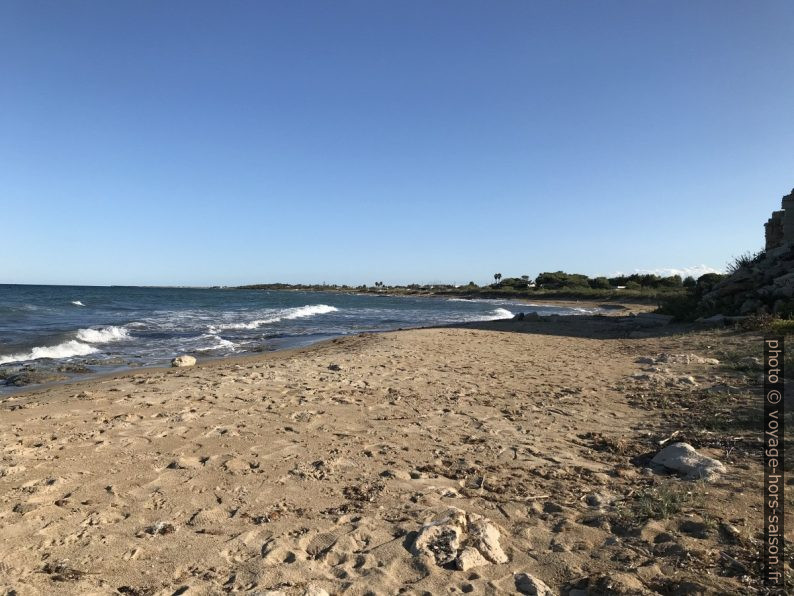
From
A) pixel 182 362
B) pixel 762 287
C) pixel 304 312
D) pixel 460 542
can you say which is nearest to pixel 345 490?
pixel 460 542

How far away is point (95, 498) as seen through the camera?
3906 millimetres

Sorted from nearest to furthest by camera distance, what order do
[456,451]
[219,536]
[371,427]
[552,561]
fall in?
1. [552,561]
2. [219,536]
3. [456,451]
4. [371,427]

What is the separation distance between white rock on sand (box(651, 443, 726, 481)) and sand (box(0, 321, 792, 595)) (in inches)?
5.8

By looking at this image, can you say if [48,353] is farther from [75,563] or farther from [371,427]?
[75,563]

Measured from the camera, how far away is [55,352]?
13891mm

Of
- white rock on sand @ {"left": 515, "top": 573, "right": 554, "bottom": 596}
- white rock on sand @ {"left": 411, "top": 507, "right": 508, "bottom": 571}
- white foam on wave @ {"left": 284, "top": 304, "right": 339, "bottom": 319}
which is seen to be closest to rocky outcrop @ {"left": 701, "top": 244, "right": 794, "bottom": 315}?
white rock on sand @ {"left": 411, "top": 507, "right": 508, "bottom": 571}

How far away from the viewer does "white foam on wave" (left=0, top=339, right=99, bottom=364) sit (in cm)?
1296

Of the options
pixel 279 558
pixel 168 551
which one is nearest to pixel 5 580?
pixel 168 551

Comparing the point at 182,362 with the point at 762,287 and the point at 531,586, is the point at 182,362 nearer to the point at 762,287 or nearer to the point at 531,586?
the point at 531,586

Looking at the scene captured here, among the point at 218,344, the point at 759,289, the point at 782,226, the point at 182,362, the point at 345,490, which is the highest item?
the point at 782,226

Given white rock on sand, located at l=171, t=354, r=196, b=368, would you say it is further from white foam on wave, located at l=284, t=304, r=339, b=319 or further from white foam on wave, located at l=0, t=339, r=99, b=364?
white foam on wave, located at l=284, t=304, r=339, b=319

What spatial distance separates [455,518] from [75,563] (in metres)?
2.48

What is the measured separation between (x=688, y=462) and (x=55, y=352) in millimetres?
15818

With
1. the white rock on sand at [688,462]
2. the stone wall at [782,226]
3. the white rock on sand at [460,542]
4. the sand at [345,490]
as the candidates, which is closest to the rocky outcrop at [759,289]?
the stone wall at [782,226]
